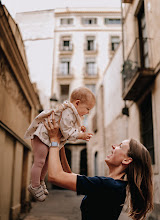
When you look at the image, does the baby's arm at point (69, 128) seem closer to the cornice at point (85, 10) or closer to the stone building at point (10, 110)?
the stone building at point (10, 110)

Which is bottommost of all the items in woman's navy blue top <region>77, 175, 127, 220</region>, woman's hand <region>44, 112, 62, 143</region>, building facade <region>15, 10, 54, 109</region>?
woman's navy blue top <region>77, 175, 127, 220</region>

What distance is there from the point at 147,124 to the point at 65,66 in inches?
730

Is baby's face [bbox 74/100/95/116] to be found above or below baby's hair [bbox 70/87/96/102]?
below

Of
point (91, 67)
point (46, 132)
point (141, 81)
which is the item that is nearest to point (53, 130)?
point (46, 132)

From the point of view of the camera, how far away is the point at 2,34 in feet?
18.0

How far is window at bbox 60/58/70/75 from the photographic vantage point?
26.3 meters

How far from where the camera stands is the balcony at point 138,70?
8125 millimetres

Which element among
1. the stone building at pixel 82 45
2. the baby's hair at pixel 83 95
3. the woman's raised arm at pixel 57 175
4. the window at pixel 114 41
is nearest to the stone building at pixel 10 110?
the baby's hair at pixel 83 95

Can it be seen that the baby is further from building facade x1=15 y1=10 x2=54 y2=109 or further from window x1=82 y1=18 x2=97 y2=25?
window x1=82 y1=18 x2=97 y2=25

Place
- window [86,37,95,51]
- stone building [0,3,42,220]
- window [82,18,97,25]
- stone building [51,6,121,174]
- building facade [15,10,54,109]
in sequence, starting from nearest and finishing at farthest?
stone building [0,3,42,220], building facade [15,10,54,109], stone building [51,6,121,174], window [86,37,95,51], window [82,18,97,25]

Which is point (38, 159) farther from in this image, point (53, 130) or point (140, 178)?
point (140, 178)

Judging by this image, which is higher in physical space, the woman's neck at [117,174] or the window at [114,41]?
the window at [114,41]

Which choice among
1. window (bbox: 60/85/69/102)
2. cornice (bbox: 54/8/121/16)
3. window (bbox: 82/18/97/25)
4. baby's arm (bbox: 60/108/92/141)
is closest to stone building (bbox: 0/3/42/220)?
baby's arm (bbox: 60/108/92/141)

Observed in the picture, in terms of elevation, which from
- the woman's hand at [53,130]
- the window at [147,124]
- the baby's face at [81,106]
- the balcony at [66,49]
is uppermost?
the balcony at [66,49]
